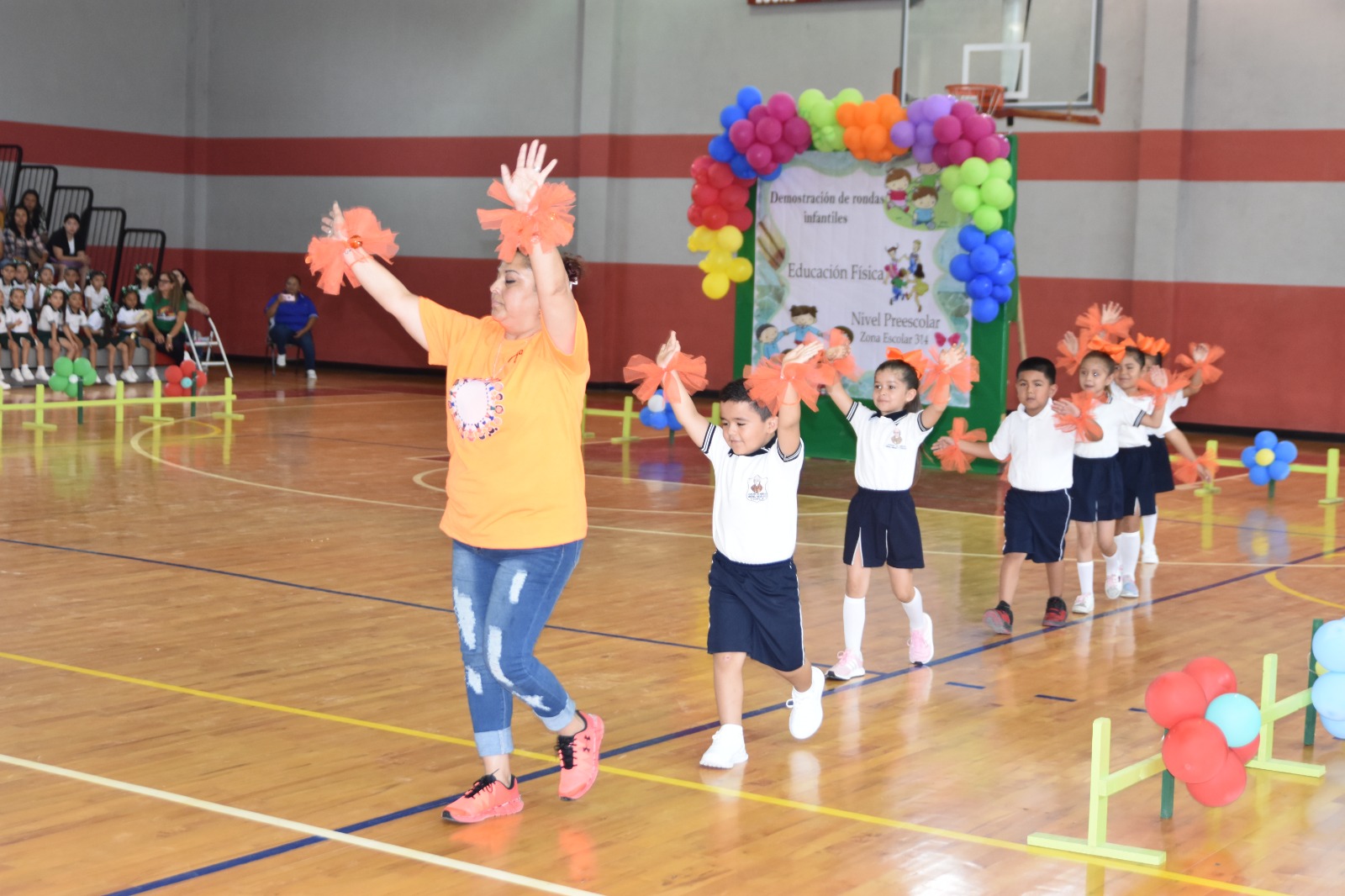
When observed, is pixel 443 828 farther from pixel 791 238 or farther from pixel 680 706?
pixel 791 238

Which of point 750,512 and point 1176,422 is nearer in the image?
point 750,512

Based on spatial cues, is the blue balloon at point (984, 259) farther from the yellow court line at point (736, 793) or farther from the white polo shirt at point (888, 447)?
the yellow court line at point (736, 793)

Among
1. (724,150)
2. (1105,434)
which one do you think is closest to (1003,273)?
(724,150)

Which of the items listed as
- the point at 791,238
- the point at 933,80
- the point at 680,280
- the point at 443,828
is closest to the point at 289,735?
the point at 443,828

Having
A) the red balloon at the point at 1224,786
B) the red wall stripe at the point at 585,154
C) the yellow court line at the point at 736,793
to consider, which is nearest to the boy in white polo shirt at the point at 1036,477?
the red balloon at the point at 1224,786

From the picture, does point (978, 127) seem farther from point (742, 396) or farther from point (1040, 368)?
point (742, 396)

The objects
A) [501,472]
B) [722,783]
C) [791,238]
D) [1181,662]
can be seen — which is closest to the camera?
[501,472]

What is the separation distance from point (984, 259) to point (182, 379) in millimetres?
9650

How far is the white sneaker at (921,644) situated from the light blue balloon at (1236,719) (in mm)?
2049

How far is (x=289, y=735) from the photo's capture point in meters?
5.58

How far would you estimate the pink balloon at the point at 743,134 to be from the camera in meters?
14.3

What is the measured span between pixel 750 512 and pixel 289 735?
6.05ft

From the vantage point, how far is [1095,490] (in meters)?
8.73

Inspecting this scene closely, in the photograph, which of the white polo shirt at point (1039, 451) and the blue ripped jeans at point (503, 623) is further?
the white polo shirt at point (1039, 451)
